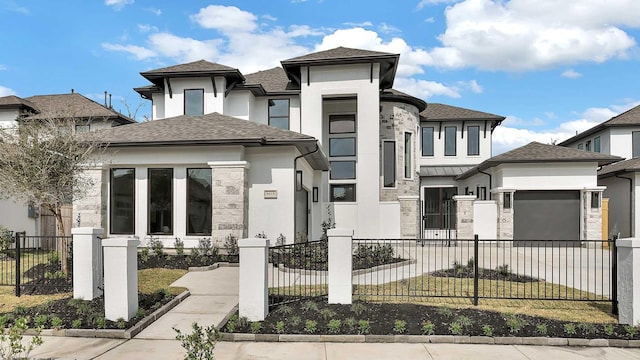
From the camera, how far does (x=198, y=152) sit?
46.7ft

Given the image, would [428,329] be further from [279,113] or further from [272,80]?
[272,80]

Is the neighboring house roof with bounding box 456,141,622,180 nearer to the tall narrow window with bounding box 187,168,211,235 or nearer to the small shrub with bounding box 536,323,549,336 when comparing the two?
the tall narrow window with bounding box 187,168,211,235

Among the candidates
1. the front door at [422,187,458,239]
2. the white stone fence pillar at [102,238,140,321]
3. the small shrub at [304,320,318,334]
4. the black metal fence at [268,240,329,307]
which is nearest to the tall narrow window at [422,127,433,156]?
the front door at [422,187,458,239]

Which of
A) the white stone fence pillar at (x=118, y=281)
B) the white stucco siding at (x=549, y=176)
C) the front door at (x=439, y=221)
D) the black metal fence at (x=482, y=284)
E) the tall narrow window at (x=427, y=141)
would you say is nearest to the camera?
the white stone fence pillar at (x=118, y=281)

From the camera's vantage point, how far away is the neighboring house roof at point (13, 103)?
25250mm

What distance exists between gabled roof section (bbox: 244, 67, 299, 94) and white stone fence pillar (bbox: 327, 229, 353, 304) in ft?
50.5

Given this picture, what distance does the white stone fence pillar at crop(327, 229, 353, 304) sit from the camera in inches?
318

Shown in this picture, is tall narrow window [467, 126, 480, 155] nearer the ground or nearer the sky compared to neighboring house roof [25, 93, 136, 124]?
nearer the ground

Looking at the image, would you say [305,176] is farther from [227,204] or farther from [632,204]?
[632,204]

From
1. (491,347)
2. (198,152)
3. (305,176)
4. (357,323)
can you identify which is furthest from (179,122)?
(491,347)

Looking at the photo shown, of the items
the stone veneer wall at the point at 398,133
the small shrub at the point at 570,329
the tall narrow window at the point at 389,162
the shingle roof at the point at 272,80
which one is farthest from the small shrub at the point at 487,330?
the shingle roof at the point at 272,80

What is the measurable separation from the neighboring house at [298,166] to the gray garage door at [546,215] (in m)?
0.10

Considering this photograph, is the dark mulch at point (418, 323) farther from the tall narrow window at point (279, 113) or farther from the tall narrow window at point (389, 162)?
the tall narrow window at point (279, 113)

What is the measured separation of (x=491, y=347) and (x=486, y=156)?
25.2 m
